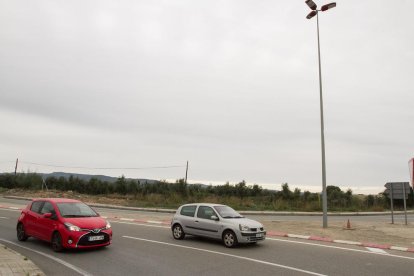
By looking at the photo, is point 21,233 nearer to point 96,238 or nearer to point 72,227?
point 72,227

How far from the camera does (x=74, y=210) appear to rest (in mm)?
12594

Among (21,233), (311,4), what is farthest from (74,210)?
(311,4)

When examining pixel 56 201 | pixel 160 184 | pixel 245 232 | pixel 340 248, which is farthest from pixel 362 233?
pixel 160 184

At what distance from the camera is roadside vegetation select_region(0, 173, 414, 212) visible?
41.3 m

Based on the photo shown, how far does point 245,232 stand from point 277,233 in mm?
4865

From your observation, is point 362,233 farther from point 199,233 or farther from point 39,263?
point 39,263

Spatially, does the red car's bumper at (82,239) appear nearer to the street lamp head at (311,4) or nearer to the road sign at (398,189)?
the street lamp head at (311,4)

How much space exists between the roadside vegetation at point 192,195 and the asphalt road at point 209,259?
964 inches

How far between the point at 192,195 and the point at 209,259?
35251mm

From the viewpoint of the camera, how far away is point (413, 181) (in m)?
10.0

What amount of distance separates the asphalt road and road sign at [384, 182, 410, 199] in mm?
12247

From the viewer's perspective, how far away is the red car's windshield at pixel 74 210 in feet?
40.1

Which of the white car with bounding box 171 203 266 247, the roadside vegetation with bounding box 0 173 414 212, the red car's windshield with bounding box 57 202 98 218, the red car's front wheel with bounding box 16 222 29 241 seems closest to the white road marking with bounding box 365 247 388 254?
the white car with bounding box 171 203 266 247

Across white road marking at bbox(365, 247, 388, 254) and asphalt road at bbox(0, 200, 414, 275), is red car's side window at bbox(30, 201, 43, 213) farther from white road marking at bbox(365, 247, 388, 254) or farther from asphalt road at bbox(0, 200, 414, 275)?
white road marking at bbox(365, 247, 388, 254)
